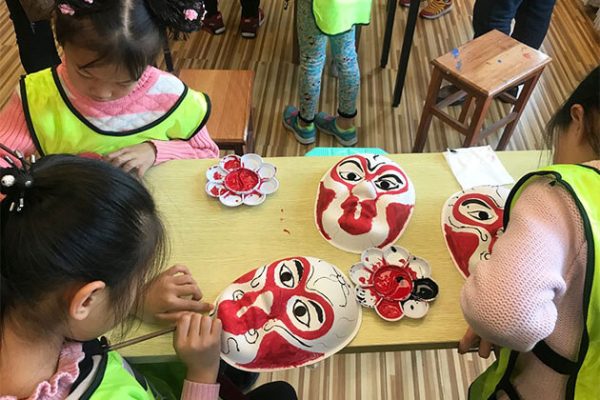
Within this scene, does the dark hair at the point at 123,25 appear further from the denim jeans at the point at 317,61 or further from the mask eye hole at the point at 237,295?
the denim jeans at the point at 317,61

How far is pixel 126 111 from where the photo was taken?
106cm

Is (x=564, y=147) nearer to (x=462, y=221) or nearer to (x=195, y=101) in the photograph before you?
(x=462, y=221)

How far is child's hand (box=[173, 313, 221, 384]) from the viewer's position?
0.75 metres

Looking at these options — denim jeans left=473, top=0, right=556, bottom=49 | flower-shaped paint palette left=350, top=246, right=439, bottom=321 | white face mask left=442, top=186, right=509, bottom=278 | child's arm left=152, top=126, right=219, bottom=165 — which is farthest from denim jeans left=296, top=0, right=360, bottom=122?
flower-shaped paint palette left=350, top=246, right=439, bottom=321

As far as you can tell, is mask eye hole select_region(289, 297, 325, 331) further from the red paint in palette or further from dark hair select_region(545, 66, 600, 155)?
dark hair select_region(545, 66, 600, 155)

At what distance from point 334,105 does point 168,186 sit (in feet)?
4.90

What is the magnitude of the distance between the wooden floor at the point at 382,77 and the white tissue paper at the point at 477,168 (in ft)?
2.36

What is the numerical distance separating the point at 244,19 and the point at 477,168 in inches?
80.8

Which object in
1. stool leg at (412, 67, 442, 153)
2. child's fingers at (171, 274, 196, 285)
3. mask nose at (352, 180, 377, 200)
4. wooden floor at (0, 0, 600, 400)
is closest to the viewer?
child's fingers at (171, 274, 196, 285)

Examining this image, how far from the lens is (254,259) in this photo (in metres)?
0.88

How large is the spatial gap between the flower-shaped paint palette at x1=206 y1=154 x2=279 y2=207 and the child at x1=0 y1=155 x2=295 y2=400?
32 cm

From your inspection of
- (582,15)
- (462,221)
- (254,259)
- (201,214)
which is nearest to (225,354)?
(254,259)

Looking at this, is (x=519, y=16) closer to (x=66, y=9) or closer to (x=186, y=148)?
(x=186, y=148)

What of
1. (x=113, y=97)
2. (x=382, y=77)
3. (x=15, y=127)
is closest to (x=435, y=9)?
(x=382, y=77)
